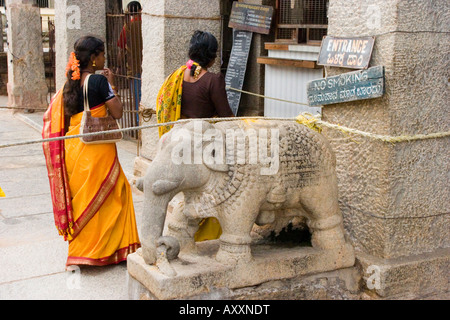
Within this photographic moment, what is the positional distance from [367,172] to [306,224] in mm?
496

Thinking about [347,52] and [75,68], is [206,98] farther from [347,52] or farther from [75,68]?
[347,52]

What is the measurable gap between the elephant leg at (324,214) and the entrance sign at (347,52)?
0.68m

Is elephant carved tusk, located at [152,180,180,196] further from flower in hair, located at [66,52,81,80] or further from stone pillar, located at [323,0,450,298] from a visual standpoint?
flower in hair, located at [66,52,81,80]

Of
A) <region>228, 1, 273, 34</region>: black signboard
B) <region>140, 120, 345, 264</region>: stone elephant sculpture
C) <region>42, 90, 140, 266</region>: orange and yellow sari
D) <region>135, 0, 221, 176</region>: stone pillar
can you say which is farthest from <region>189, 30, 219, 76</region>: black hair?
<region>228, 1, 273, 34</region>: black signboard

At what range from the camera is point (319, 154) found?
3307 mm

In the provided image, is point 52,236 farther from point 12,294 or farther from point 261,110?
point 261,110

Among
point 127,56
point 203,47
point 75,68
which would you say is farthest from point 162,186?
point 127,56

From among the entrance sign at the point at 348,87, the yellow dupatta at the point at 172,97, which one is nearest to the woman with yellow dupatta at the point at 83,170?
the yellow dupatta at the point at 172,97

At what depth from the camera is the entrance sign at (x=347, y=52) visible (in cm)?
336

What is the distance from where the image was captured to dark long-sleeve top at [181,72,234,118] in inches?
160

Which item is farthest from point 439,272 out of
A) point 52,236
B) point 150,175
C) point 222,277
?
point 52,236

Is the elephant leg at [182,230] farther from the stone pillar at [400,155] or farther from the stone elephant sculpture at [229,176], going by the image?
the stone pillar at [400,155]

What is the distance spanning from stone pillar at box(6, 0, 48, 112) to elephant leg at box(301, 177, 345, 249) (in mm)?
8929

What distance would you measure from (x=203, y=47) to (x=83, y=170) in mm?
1177
